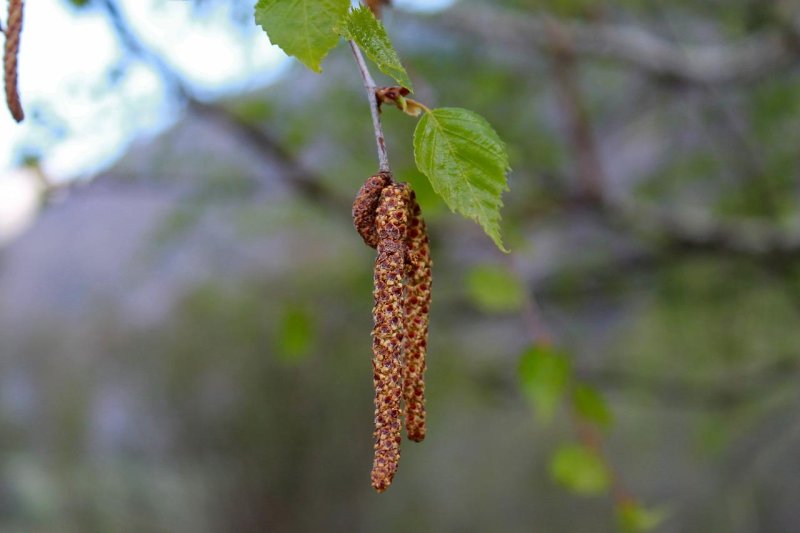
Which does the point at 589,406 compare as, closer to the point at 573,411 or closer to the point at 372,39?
the point at 573,411

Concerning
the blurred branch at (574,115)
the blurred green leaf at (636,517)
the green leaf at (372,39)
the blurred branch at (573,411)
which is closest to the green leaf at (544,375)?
the blurred branch at (573,411)

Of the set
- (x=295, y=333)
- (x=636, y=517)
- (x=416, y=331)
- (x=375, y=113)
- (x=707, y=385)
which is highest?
(x=375, y=113)

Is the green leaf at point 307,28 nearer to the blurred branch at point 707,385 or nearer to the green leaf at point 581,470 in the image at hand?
the green leaf at point 581,470

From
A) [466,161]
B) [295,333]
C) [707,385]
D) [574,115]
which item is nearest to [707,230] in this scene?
[574,115]

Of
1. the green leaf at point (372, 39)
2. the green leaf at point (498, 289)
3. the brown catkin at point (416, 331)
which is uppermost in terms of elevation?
the green leaf at point (372, 39)

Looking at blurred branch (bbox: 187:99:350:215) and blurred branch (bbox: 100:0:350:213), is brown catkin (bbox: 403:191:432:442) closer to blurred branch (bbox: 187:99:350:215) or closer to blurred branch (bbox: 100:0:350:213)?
blurred branch (bbox: 100:0:350:213)

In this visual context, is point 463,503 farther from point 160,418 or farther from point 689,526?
point 160,418
